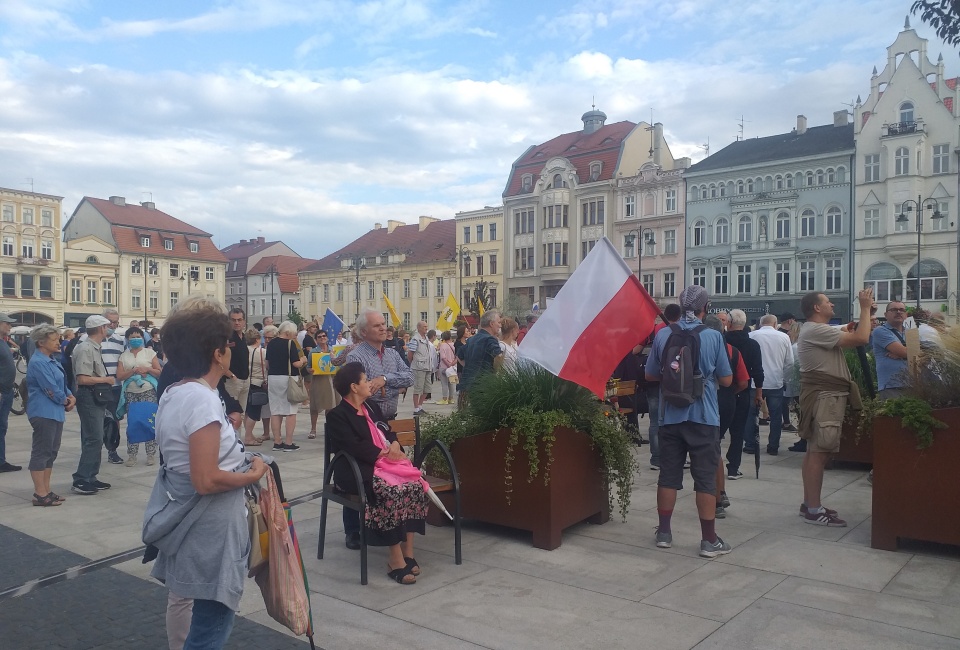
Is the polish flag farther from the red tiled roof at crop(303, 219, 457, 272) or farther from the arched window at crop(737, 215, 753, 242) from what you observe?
the red tiled roof at crop(303, 219, 457, 272)

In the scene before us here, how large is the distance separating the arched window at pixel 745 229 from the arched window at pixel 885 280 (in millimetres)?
7876

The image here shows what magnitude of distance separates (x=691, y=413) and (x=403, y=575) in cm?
243

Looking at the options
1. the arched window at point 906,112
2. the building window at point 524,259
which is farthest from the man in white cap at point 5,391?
the building window at point 524,259

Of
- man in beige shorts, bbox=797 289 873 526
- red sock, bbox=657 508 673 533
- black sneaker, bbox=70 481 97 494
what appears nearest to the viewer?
red sock, bbox=657 508 673 533

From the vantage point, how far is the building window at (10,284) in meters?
64.0

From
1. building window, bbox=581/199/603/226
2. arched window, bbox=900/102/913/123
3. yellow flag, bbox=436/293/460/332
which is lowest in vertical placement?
yellow flag, bbox=436/293/460/332

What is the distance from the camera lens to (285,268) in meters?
94.5

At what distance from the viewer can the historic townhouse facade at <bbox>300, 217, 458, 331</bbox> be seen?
232 feet

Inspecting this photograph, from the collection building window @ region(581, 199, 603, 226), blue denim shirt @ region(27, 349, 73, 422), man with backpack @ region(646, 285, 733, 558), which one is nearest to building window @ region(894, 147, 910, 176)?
building window @ region(581, 199, 603, 226)

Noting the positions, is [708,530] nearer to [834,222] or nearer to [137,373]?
[137,373]

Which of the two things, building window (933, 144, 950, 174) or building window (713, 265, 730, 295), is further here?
building window (713, 265, 730, 295)

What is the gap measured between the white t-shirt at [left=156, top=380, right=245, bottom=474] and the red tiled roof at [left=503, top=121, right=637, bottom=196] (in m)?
57.1

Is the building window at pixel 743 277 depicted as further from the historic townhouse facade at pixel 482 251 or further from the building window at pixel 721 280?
the historic townhouse facade at pixel 482 251

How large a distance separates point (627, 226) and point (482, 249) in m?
14.4
